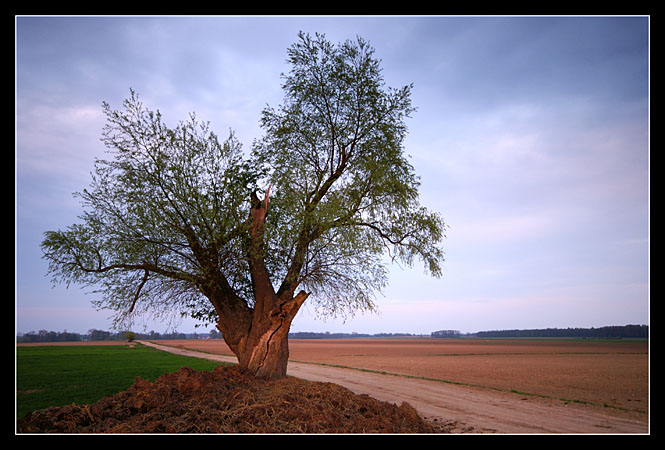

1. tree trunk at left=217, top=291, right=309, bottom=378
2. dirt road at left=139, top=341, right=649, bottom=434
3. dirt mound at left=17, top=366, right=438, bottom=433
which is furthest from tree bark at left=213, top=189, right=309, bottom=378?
dirt road at left=139, top=341, right=649, bottom=434

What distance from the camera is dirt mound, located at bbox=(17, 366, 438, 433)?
9719 mm

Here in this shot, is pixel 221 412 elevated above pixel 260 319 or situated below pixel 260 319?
below

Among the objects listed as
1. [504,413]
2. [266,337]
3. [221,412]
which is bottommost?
[504,413]

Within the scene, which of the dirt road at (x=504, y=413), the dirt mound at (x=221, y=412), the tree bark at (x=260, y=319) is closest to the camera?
the dirt mound at (x=221, y=412)

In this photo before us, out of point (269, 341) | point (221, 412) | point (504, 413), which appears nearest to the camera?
point (221, 412)

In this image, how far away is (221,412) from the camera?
1044cm

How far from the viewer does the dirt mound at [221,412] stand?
9719 millimetres

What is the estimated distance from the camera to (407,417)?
11.4 m

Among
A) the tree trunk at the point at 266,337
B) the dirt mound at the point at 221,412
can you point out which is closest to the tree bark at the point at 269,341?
the tree trunk at the point at 266,337

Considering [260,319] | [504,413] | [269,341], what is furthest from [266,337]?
[504,413]

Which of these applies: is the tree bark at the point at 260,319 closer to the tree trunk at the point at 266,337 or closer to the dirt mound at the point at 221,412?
the tree trunk at the point at 266,337

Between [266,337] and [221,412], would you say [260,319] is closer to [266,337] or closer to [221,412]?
[266,337]
